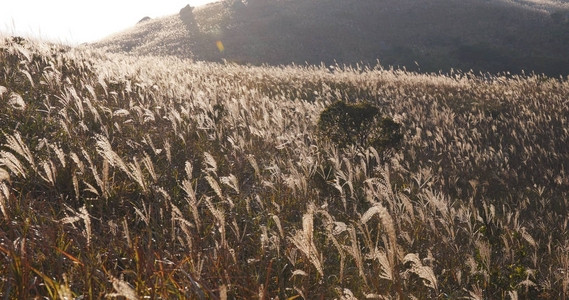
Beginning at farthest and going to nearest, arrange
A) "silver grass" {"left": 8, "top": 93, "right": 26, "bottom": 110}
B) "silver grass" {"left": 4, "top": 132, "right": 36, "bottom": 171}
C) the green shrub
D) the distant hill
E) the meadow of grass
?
the distant hill
the green shrub
"silver grass" {"left": 8, "top": 93, "right": 26, "bottom": 110}
"silver grass" {"left": 4, "top": 132, "right": 36, "bottom": 171}
the meadow of grass

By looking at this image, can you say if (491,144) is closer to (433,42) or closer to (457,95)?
(457,95)

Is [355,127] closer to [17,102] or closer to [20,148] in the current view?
[17,102]

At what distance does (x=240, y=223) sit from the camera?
353 centimetres

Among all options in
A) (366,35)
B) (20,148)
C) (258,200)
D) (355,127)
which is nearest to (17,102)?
(20,148)

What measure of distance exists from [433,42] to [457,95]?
49017 millimetres

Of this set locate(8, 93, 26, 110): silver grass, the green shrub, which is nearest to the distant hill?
the green shrub

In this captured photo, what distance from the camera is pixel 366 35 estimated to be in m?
59.8

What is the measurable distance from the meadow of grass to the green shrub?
0.21 meters

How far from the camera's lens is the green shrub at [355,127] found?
6.54 metres

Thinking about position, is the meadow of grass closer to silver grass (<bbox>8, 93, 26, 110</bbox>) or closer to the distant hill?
silver grass (<bbox>8, 93, 26, 110</bbox>)

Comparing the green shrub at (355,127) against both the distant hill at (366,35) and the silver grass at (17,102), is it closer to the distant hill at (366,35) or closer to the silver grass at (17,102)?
the silver grass at (17,102)

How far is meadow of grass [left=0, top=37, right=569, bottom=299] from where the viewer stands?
7.28 ft

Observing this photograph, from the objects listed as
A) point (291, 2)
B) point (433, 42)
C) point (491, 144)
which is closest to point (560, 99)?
point (491, 144)

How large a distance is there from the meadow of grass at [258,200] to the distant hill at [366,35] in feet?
125
